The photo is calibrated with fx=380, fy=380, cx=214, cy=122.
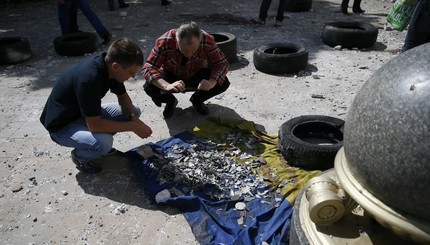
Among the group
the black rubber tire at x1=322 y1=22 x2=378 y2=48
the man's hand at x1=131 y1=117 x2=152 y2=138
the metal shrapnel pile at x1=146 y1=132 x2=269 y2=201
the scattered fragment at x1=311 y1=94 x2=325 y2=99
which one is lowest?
the scattered fragment at x1=311 y1=94 x2=325 y2=99

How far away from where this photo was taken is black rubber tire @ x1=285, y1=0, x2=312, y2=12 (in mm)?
11016

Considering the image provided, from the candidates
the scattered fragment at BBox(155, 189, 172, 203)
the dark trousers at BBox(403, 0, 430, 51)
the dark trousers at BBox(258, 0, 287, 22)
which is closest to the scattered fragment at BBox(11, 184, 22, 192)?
the scattered fragment at BBox(155, 189, 172, 203)

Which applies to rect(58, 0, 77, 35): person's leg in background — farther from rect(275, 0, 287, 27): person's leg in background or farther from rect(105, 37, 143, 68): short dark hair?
rect(105, 37, 143, 68): short dark hair

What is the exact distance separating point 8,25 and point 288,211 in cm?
992

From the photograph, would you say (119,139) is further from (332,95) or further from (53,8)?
(53,8)

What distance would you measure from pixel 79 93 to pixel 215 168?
1.50m

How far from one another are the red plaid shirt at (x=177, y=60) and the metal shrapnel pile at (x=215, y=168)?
2.87 ft

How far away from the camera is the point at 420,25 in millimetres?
4633

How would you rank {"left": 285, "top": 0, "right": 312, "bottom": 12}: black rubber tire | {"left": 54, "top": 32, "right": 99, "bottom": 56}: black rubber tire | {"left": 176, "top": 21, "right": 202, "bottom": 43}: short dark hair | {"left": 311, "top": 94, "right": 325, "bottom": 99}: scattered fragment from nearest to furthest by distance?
1. {"left": 176, "top": 21, "right": 202, "bottom": 43}: short dark hair
2. {"left": 311, "top": 94, "right": 325, "bottom": 99}: scattered fragment
3. {"left": 54, "top": 32, "right": 99, "bottom": 56}: black rubber tire
4. {"left": 285, "top": 0, "right": 312, "bottom": 12}: black rubber tire

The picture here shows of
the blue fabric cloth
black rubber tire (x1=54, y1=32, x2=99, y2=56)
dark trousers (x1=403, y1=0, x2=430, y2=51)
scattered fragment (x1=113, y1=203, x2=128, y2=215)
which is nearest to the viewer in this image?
the blue fabric cloth

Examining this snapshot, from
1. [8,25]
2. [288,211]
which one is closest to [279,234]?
[288,211]

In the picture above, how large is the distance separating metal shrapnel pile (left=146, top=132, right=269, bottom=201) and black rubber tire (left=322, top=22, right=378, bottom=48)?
411 cm

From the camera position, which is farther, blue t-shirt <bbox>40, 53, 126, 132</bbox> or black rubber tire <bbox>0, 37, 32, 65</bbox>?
black rubber tire <bbox>0, 37, 32, 65</bbox>

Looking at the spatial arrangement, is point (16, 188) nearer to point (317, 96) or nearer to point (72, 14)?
point (317, 96)
